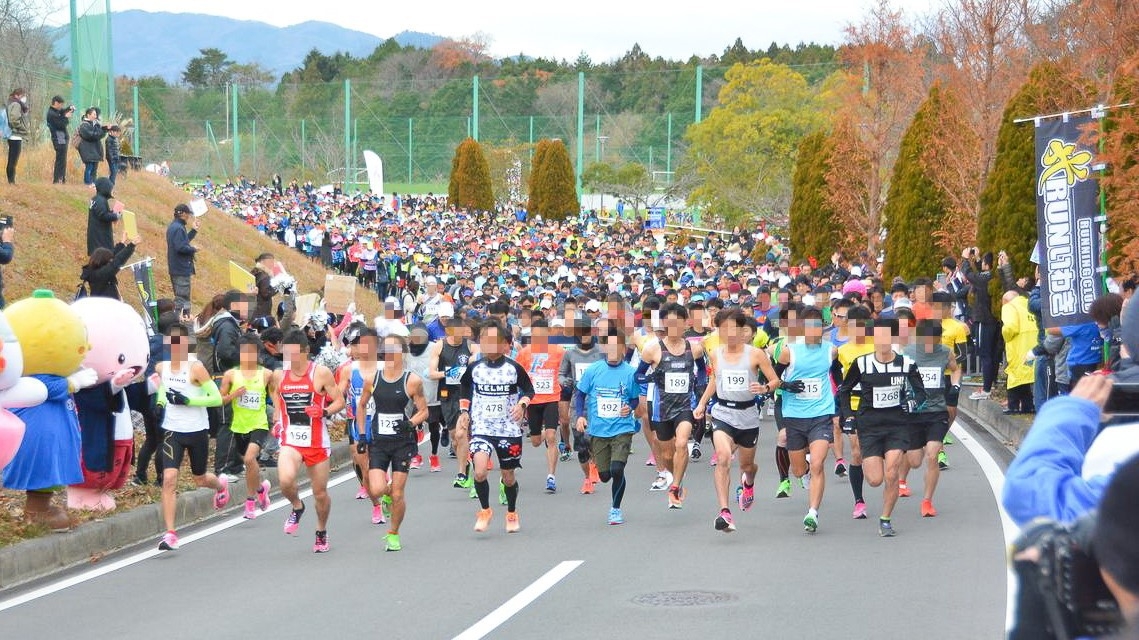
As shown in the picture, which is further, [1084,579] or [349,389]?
[349,389]

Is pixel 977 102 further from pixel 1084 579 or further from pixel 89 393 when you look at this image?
pixel 1084 579

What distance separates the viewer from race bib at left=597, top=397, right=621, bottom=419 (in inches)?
516

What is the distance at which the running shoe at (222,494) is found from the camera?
1331 cm

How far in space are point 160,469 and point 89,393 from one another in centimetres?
209

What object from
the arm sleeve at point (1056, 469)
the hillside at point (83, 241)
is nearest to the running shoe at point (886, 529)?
the arm sleeve at point (1056, 469)

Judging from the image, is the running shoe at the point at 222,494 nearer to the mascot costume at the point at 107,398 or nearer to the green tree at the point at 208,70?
the mascot costume at the point at 107,398

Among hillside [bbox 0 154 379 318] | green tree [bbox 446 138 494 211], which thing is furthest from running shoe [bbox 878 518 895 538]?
green tree [bbox 446 138 494 211]

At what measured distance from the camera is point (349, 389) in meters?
13.5

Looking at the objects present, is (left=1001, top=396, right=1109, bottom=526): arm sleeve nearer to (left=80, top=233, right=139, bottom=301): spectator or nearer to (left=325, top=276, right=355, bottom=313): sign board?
(left=80, top=233, right=139, bottom=301): spectator

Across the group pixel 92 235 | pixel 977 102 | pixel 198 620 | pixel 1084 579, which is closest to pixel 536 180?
pixel 977 102

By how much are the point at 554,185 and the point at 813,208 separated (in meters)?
25.1

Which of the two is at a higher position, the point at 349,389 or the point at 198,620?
the point at 349,389

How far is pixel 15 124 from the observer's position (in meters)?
26.4

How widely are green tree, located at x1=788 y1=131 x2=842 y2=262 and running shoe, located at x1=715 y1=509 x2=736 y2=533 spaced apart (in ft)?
101
